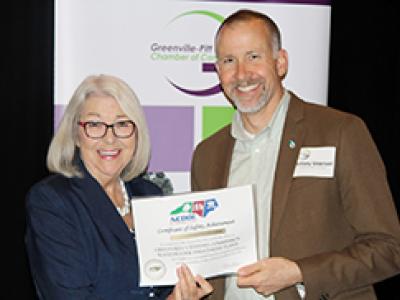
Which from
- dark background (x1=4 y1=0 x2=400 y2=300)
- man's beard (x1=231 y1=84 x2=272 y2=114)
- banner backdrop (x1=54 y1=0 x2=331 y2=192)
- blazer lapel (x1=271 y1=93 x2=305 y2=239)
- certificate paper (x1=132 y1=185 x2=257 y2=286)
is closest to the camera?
certificate paper (x1=132 y1=185 x2=257 y2=286)

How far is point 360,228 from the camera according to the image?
9.36 ft

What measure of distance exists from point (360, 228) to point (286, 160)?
0.43m

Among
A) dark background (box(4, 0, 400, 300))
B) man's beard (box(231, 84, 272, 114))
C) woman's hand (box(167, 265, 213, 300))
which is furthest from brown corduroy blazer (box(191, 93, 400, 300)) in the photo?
dark background (box(4, 0, 400, 300))

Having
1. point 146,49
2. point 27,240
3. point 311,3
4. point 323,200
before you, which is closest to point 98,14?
point 146,49

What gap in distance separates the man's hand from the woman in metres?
0.17

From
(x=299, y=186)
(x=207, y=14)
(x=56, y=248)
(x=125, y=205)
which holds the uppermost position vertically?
(x=207, y=14)

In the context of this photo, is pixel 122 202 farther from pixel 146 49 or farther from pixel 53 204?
pixel 146 49

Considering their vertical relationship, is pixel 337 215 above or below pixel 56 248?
above

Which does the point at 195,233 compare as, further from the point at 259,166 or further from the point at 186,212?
the point at 259,166

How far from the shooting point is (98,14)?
4.12m

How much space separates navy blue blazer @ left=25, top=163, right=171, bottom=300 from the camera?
2.80m

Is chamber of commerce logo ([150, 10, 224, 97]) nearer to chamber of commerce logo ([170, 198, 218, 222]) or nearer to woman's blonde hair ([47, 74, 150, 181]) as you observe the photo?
woman's blonde hair ([47, 74, 150, 181])

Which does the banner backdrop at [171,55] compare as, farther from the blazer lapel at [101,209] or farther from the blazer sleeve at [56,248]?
the blazer sleeve at [56,248]

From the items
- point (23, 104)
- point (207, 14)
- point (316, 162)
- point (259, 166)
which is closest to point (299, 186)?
point (316, 162)
